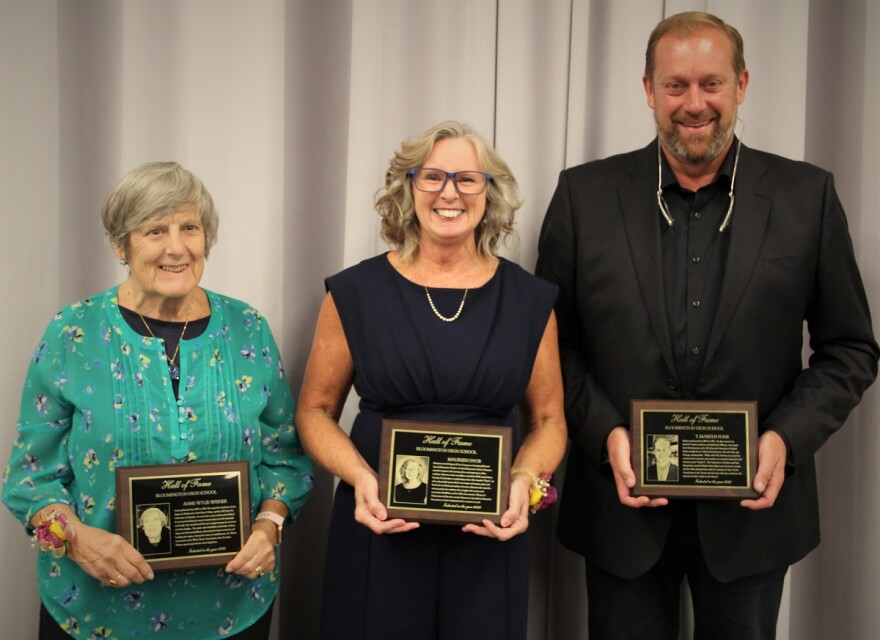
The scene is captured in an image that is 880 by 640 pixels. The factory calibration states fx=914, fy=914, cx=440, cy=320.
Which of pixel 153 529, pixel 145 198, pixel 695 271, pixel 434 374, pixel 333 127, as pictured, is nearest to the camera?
pixel 153 529

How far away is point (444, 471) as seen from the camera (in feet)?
7.00

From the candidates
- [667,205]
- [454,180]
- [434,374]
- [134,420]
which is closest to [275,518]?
[134,420]

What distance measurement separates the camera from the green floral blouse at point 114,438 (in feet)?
7.34

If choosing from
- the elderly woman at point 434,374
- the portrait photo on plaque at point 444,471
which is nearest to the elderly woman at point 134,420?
the elderly woman at point 434,374

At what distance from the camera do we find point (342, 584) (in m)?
2.40

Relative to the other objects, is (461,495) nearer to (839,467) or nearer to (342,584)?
(342,584)

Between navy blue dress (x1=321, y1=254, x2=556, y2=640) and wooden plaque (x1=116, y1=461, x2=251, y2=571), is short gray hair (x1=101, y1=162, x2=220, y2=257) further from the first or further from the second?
→ wooden plaque (x1=116, y1=461, x2=251, y2=571)

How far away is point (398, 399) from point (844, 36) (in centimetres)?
199

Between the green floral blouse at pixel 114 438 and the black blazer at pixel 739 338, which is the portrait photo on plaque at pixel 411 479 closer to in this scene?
the green floral blouse at pixel 114 438

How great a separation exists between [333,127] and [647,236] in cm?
109

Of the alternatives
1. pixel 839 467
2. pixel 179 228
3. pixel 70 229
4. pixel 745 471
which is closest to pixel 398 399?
pixel 179 228

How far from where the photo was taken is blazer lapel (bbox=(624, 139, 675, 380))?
2.43m

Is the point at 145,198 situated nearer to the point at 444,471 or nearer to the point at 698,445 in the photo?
the point at 444,471

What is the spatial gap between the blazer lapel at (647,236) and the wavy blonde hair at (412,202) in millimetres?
324
